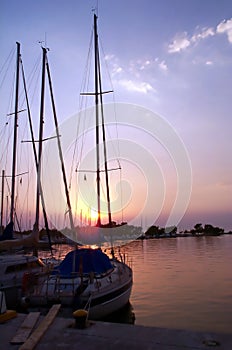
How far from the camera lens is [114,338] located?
6820 millimetres

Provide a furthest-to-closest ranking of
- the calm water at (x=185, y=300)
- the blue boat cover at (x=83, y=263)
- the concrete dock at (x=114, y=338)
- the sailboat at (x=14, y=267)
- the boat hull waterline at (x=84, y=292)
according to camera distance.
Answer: the sailboat at (x=14, y=267) → the blue boat cover at (x=83, y=263) → the calm water at (x=185, y=300) → the boat hull waterline at (x=84, y=292) → the concrete dock at (x=114, y=338)

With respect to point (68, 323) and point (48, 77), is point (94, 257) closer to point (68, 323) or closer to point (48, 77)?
point (68, 323)

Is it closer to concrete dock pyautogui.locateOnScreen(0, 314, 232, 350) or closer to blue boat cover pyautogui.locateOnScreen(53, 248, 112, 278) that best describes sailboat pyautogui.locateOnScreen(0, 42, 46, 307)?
blue boat cover pyautogui.locateOnScreen(53, 248, 112, 278)

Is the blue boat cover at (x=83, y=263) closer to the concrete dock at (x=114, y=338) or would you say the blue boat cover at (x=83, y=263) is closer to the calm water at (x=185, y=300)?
the calm water at (x=185, y=300)

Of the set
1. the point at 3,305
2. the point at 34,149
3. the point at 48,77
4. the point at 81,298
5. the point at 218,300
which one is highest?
the point at 48,77

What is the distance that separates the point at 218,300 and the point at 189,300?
197cm

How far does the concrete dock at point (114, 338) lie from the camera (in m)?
6.33

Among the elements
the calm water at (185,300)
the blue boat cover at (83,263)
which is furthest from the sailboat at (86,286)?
the calm water at (185,300)

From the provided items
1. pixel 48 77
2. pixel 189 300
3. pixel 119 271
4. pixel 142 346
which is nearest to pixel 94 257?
pixel 119 271

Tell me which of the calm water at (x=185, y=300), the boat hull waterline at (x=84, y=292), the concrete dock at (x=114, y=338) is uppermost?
the concrete dock at (x=114, y=338)

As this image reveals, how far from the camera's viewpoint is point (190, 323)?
1612cm

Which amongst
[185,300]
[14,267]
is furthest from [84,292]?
[185,300]

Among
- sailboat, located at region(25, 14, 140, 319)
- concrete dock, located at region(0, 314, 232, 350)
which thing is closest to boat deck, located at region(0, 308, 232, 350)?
concrete dock, located at region(0, 314, 232, 350)

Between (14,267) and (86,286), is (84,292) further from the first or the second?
(14,267)
